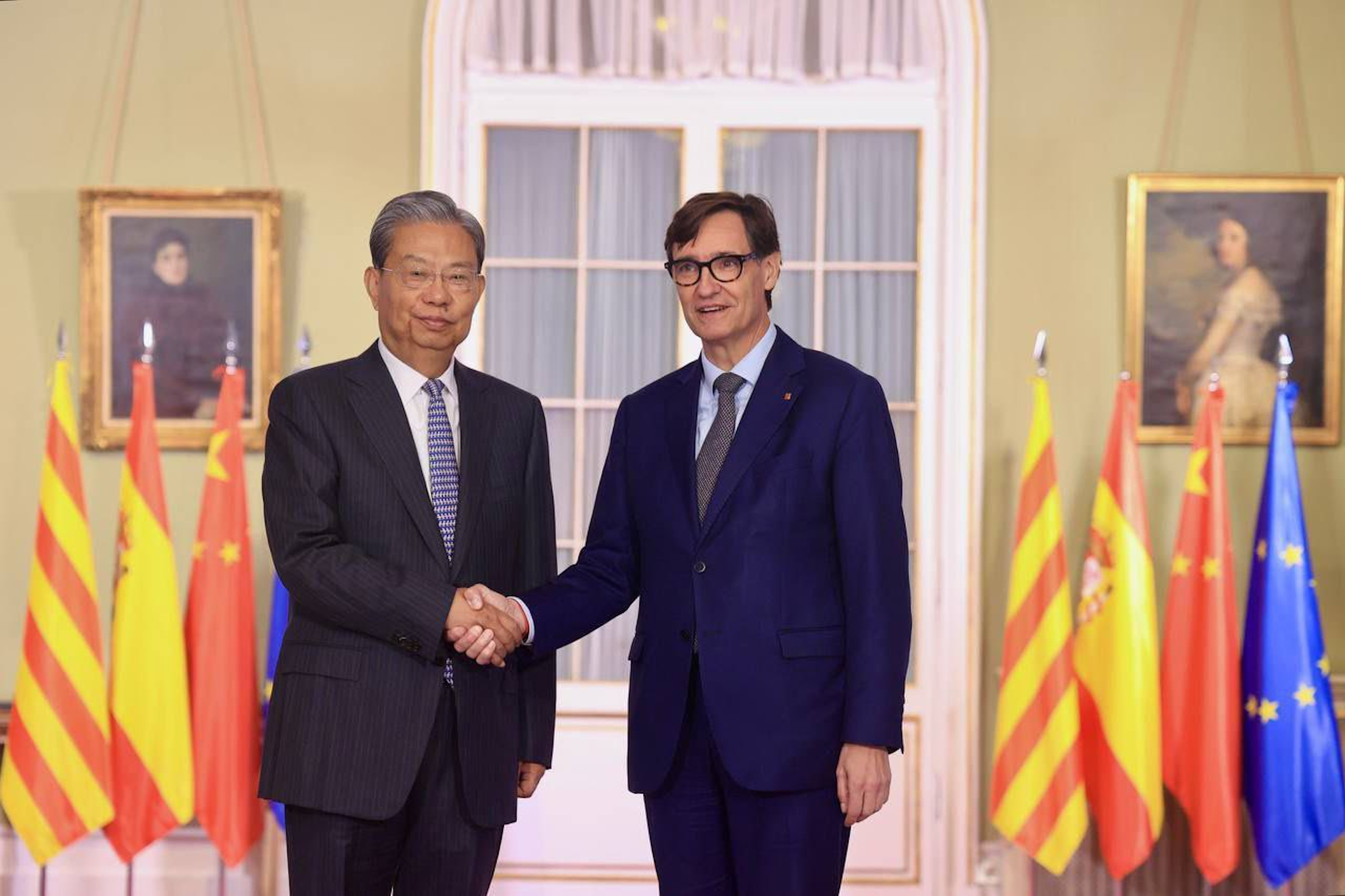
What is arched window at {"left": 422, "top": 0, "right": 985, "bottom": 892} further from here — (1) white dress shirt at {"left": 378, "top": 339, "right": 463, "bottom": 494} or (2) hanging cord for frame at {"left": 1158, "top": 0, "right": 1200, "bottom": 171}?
(1) white dress shirt at {"left": 378, "top": 339, "right": 463, "bottom": 494}

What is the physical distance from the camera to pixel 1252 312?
4.51 metres

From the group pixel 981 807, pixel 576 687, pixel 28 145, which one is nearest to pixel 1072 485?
pixel 981 807

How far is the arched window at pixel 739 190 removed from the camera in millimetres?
4551

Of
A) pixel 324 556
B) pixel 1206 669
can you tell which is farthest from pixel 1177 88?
pixel 324 556

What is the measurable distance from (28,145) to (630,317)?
2165 mm

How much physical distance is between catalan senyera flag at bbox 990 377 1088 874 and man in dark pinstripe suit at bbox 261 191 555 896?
6.97 feet

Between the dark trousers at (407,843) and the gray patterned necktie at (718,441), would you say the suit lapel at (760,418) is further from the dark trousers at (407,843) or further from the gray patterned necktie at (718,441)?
the dark trousers at (407,843)

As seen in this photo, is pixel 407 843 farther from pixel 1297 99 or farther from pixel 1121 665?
pixel 1297 99

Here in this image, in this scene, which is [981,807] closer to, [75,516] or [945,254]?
[945,254]

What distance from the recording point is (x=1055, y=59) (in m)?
4.59

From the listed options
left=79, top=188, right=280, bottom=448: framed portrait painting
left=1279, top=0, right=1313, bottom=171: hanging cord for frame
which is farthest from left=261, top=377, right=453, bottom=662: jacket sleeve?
left=1279, top=0, right=1313, bottom=171: hanging cord for frame

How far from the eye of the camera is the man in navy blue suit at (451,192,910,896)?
91.3 inches

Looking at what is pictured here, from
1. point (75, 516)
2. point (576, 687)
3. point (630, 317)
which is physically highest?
point (630, 317)

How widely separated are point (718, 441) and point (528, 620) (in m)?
0.49
